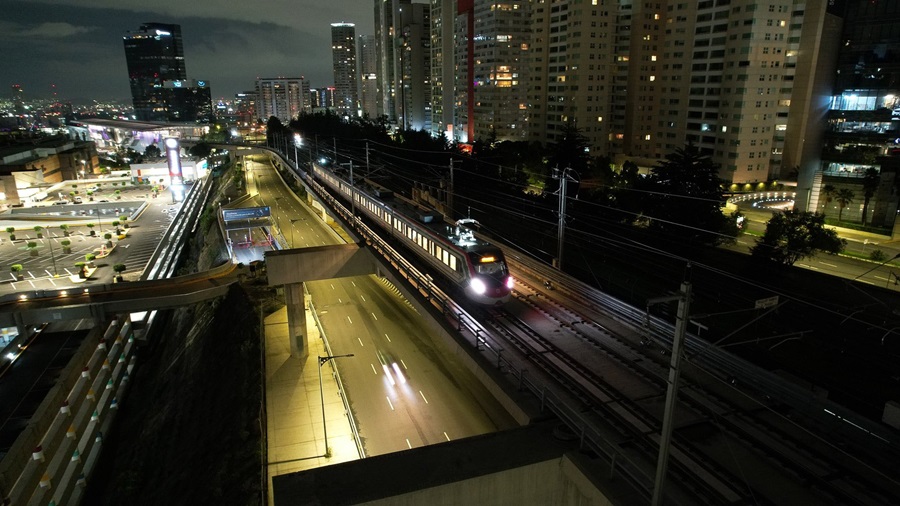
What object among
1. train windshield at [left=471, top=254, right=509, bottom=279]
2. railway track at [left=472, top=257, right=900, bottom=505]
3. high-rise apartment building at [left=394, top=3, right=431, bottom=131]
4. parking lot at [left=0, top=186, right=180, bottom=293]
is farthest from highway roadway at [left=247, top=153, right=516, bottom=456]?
high-rise apartment building at [left=394, top=3, right=431, bottom=131]

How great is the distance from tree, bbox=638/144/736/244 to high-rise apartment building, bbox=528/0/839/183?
486 inches

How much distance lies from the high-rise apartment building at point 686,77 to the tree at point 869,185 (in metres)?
9.54

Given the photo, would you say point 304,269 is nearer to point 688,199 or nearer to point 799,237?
point 688,199

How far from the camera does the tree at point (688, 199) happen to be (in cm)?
3075

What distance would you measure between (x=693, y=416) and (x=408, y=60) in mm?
126992

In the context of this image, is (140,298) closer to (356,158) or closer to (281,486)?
(281,486)

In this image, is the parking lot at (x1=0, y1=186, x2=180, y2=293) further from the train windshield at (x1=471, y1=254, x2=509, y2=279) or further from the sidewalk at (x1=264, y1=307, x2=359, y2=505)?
the train windshield at (x1=471, y1=254, x2=509, y2=279)

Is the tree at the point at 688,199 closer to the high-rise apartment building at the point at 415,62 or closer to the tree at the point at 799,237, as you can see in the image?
the tree at the point at 799,237

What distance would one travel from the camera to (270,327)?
29.6 metres

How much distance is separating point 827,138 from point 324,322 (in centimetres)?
4474

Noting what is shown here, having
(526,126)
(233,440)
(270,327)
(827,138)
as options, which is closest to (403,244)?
(270,327)

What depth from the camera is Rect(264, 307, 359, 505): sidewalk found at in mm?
17578

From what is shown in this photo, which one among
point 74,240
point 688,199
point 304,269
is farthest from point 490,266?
point 74,240

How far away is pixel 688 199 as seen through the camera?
31.1 metres
